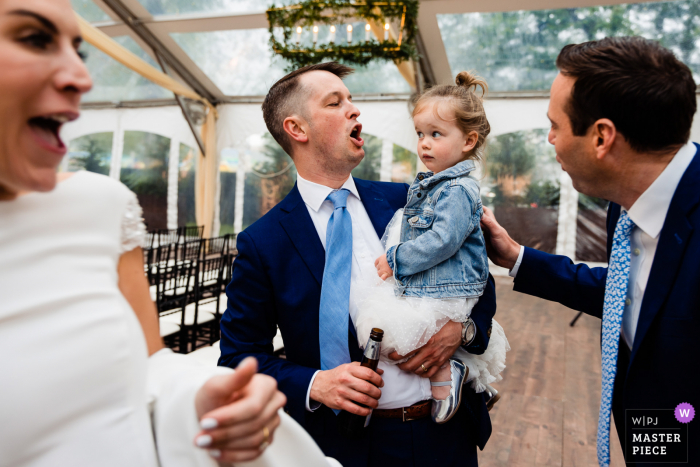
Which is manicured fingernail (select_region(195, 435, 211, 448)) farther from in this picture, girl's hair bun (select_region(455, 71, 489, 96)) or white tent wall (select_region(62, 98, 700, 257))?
white tent wall (select_region(62, 98, 700, 257))

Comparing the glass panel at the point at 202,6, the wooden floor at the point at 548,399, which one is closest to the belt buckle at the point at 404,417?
the wooden floor at the point at 548,399

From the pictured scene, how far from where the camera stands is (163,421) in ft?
2.40

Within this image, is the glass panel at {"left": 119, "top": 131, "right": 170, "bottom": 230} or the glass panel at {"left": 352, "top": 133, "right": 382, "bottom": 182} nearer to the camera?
the glass panel at {"left": 352, "top": 133, "right": 382, "bottom": 182}

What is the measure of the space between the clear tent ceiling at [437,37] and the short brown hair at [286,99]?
198 inches

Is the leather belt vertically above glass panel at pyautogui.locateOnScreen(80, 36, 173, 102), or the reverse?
glass panel at pyautogui.locateOnScreen(80, 36, 173, 102)

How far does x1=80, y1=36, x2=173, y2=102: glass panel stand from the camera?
29.1 feet

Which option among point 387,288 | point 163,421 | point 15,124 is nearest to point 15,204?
point 15,124

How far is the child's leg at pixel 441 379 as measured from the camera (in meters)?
1.41

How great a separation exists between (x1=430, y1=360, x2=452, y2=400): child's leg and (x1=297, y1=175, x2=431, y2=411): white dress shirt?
0.07 ft

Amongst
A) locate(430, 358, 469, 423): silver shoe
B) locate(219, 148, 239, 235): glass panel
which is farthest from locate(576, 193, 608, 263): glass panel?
locate(430, 358, 469, 423): silver shoe

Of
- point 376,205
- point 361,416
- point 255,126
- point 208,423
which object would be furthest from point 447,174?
point 255,126

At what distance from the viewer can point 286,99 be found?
1.70m

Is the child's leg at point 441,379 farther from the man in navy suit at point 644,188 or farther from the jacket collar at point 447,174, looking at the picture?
the jacket collar at point 447,174

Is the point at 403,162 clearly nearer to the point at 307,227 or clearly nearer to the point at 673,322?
the point at 307,227
